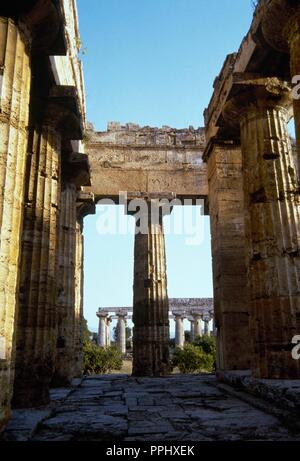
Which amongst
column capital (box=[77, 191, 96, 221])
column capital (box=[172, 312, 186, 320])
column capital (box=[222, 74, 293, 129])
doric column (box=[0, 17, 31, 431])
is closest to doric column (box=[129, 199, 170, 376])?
column capital (box=[77, 191, 96, 221])

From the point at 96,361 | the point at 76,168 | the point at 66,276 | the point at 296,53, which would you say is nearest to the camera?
the point at 296,53

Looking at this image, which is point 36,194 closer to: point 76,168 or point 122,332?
point 76,168

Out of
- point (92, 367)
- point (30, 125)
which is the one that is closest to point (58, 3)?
point (30, 125)

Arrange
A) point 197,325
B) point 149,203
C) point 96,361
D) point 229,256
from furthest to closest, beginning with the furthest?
point 197,325 → point 96,361 → point 149,203 → point 229,256

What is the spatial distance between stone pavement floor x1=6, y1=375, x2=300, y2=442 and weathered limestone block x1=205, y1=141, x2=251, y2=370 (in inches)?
69.6

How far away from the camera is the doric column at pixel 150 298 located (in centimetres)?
1423

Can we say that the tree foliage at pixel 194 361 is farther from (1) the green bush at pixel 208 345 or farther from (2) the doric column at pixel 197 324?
(2) the doric column at pixel 197 324

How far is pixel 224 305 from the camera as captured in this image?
948 centimetres

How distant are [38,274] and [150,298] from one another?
837 cm

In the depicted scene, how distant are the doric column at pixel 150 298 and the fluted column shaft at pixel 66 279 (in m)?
4.03

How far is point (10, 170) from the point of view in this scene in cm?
451

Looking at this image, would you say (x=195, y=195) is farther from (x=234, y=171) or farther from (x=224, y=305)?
(x=224, y=305)

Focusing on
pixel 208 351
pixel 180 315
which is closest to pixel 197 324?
pixel 180 315

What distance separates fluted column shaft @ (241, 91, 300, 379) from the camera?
650cm
